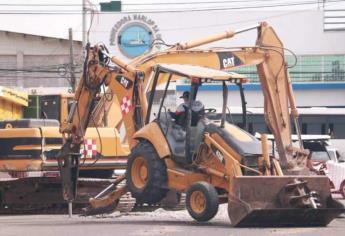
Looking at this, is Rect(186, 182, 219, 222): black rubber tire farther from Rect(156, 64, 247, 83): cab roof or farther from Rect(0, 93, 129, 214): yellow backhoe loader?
Rect(0, 93, 129, 214): yellow backhoe loader

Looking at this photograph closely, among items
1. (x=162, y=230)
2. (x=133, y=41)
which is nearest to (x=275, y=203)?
(x=162, y=230)

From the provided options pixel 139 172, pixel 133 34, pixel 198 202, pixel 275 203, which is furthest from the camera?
pixel 133 34

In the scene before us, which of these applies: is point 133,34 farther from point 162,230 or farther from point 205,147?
point 162,230

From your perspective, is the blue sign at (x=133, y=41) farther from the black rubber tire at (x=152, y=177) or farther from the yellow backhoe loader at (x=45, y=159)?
the black rubber tire at (x=152, y=177)

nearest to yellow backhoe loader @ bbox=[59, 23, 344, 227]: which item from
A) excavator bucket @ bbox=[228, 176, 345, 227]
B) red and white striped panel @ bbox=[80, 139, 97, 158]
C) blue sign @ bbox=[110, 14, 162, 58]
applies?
excavator bucket @ bbox=[228, 176, 345, 227]

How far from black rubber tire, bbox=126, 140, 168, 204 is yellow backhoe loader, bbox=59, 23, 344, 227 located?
0.06 feet

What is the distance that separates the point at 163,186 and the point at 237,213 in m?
2.13

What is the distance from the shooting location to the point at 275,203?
14500 millimetres

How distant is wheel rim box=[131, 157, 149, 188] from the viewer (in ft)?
53.1

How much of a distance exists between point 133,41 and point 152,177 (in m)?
46.1

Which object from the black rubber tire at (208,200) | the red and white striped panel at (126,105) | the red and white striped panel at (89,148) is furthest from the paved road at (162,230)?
the red and white striped panel at (89,148)

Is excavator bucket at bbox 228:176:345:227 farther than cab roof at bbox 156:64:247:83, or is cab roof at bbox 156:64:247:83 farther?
cab roof at bbox 156:64:247:83

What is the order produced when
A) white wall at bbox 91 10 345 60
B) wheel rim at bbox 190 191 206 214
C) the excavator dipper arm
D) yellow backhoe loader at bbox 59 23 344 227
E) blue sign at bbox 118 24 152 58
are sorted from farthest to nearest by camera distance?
white wall at bbox 91 10 345 60 < blue sign at bbox 118 24 152 58 < the excavator dipper arm < wheel rim at bbox 190 191 206 214 < yellow backhoe loader at bbox 59 23 344 227

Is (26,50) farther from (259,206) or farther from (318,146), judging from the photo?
(259,206)
